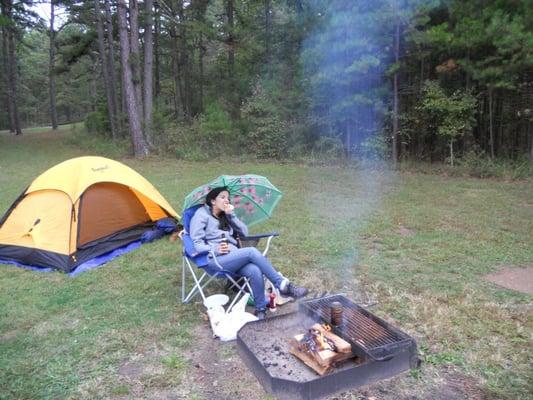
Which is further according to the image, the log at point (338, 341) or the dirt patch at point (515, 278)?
the dirt patch at point (515, 278)

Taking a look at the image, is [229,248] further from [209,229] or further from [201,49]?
[201,49]

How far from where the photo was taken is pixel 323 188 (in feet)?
25.9

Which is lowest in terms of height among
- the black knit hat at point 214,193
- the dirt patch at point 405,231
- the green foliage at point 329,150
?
the dirt patch at point 405,231

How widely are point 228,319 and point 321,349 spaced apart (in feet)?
2.61

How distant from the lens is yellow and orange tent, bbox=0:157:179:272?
165 inches

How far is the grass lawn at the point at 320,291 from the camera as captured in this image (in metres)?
2.40

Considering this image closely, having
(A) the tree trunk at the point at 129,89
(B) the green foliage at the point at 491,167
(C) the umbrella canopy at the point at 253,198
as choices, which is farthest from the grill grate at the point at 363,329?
(A) the tree trunk at the point at 129,89

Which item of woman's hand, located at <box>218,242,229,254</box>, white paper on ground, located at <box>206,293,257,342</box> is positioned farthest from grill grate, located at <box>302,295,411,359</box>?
woman's hand, located at <box>218,242,229,254</box>

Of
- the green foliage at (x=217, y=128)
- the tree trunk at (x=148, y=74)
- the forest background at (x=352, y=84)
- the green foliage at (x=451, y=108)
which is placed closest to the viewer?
the forest background at (x=352, y=84)

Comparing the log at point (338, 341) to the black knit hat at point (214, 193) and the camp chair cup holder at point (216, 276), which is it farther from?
the black knit hat at point (214, 193)

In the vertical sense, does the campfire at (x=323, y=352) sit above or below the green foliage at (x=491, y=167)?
below

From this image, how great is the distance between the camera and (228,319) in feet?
9.57

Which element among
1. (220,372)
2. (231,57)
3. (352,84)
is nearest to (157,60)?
(231,57)

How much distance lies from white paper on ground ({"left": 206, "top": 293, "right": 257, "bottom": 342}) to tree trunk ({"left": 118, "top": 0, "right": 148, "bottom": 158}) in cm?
962
